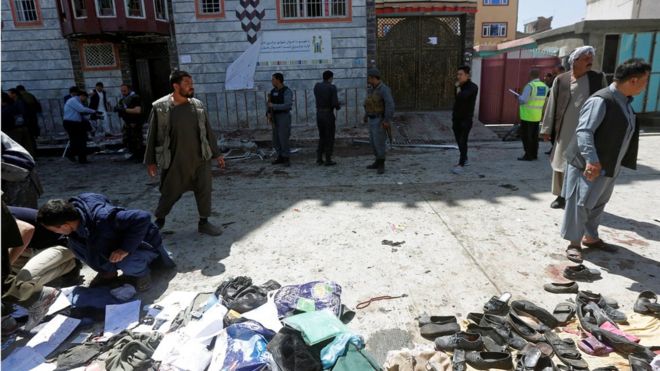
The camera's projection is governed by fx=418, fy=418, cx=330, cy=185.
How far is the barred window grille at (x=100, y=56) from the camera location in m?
13.0

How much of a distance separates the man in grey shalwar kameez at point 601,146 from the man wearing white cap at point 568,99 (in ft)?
2.88

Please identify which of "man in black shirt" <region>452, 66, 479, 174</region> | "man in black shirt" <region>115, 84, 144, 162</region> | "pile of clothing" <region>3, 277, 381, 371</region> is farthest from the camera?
"man in black shirt" <region>115, 84, 144, 162</region>

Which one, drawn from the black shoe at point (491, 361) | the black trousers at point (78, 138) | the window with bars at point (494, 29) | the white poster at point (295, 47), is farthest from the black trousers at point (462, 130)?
the window with bars at point (494, 29)

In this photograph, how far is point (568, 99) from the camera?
4801 millimetres

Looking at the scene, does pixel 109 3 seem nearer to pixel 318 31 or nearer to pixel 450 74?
pixel 318 31

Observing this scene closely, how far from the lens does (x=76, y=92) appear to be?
9586 mm

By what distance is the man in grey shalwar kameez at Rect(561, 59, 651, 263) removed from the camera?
3.54 m

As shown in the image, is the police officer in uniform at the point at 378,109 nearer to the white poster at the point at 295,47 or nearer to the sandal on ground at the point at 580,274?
the sandal on ground at the point at 580,274

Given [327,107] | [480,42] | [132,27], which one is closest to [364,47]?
[327,107]

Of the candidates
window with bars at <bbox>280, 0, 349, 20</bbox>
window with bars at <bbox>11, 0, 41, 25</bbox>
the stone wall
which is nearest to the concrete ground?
the stone wall

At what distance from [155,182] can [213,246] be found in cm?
341

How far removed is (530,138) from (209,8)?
29.7 feet

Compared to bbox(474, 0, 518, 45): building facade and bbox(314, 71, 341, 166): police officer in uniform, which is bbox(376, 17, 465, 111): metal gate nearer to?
bbox(314, 71, 341, 166): police officer in uniform

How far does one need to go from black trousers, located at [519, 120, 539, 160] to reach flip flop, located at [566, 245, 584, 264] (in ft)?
14.4
